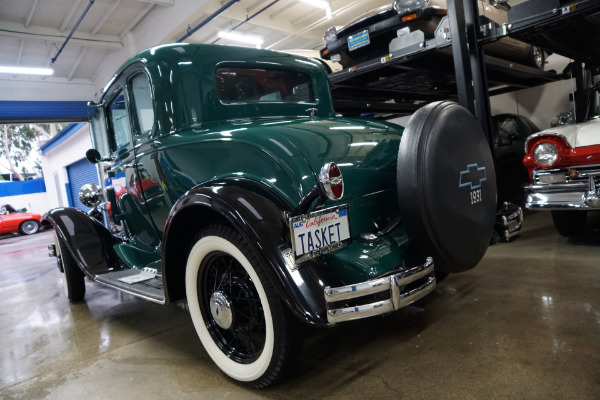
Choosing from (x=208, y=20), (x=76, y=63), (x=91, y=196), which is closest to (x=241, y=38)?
(x=208, y=20)

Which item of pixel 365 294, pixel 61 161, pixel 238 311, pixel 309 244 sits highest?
pixel 61 161

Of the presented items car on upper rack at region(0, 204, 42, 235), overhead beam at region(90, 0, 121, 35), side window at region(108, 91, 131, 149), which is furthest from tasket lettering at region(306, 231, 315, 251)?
car on upper rack at region(0, 204, 42, 235)

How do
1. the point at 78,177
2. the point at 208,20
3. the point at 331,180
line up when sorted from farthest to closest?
the point at 78,177 → the point at 208,20 → the point at 331,180

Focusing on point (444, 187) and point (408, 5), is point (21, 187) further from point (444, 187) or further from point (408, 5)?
point (444, 187)

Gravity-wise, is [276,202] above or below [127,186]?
below

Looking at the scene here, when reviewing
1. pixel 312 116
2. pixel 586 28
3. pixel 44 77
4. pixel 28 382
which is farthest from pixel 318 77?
pixel 44 77

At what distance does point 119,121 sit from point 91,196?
0.90 meters

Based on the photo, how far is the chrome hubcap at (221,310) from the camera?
1900 mm

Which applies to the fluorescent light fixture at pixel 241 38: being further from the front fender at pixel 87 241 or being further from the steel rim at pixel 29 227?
the steel rim at pixel 29 227

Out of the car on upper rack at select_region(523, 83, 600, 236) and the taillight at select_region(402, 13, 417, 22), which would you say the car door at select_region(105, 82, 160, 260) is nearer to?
the taillight at select_region(402, 13, 417, 22)

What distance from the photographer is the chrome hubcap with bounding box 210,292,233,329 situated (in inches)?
74.8

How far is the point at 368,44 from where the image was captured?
169 inches

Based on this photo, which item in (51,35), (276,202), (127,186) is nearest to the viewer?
(276,202)

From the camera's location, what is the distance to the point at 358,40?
425cm
